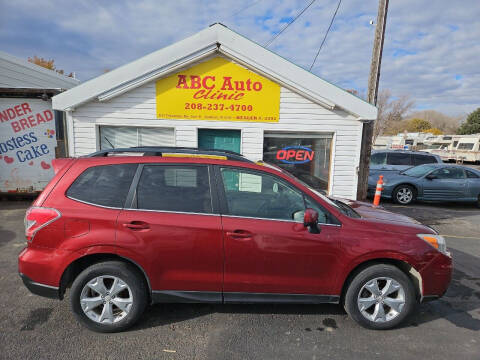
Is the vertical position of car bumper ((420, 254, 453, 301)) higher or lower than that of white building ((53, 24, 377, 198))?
lower

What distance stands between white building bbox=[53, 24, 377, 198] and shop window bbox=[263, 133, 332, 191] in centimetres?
3

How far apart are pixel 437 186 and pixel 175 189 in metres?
9.82

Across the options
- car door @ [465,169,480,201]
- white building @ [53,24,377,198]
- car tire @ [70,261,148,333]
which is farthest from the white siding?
car door @ [465,169,480,201]

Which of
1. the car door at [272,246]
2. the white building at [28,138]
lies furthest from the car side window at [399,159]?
the white building at [28,138]

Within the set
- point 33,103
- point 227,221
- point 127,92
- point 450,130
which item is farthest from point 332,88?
point 450,130

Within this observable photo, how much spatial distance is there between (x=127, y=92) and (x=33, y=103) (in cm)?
284

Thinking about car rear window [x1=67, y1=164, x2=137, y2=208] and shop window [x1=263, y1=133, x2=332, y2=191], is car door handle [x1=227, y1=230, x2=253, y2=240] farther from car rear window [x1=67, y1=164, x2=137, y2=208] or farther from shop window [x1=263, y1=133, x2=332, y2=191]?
shop window [x1=263, y1=133, x2=332, y2=191]

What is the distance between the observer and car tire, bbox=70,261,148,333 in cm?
279

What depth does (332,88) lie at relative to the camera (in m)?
6.93

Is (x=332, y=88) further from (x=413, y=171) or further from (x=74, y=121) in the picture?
(x=74, y=121)

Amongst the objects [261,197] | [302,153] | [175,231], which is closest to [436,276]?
[261,197]

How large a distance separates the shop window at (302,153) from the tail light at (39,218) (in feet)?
17.6

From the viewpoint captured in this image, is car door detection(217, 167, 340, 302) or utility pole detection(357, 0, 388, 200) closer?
car door detection(217, 167, 340, 302)

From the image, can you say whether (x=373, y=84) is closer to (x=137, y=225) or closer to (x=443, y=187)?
(x=443, y=187)
